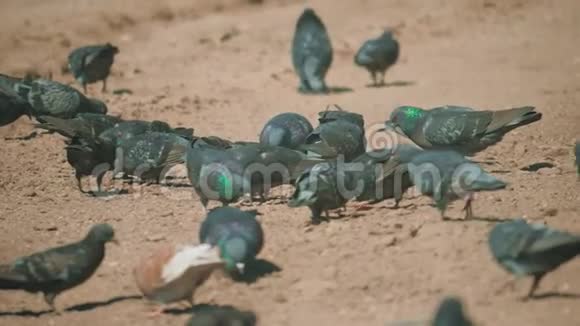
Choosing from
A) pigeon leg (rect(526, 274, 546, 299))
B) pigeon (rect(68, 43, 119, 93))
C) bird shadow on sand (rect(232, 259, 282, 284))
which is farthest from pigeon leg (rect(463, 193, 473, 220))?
pigeon (rect(68, 43, 119, 93))

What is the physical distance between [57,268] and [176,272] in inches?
39.3

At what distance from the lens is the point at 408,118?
11047mm

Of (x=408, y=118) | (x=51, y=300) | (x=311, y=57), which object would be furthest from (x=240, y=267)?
(x=311, y=57)

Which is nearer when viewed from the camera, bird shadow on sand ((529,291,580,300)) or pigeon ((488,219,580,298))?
pigeon ((488,219,580,298))

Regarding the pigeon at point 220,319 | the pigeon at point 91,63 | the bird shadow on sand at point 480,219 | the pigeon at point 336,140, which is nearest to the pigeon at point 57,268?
the pigeon at point 220,319

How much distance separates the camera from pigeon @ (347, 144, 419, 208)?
9188 millimetres

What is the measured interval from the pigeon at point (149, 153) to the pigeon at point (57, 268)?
2.61 metres

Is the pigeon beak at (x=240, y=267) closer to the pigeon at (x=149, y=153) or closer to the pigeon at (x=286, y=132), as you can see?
the pigeon at (x=149, y=153)

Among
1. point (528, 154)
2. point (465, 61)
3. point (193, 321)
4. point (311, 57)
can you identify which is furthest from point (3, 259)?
point (465, 61)

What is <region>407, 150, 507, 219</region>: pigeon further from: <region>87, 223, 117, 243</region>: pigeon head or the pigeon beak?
<region>87, 223, 117, 243</region>: pigeon head

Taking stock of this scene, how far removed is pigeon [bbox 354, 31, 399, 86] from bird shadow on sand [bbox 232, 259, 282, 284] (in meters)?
7.59

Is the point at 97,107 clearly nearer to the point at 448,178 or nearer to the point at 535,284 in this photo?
the point at 448,178

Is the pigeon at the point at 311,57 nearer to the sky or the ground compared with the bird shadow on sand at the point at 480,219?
nearer to the sky

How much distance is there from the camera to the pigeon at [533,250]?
6.66 m
